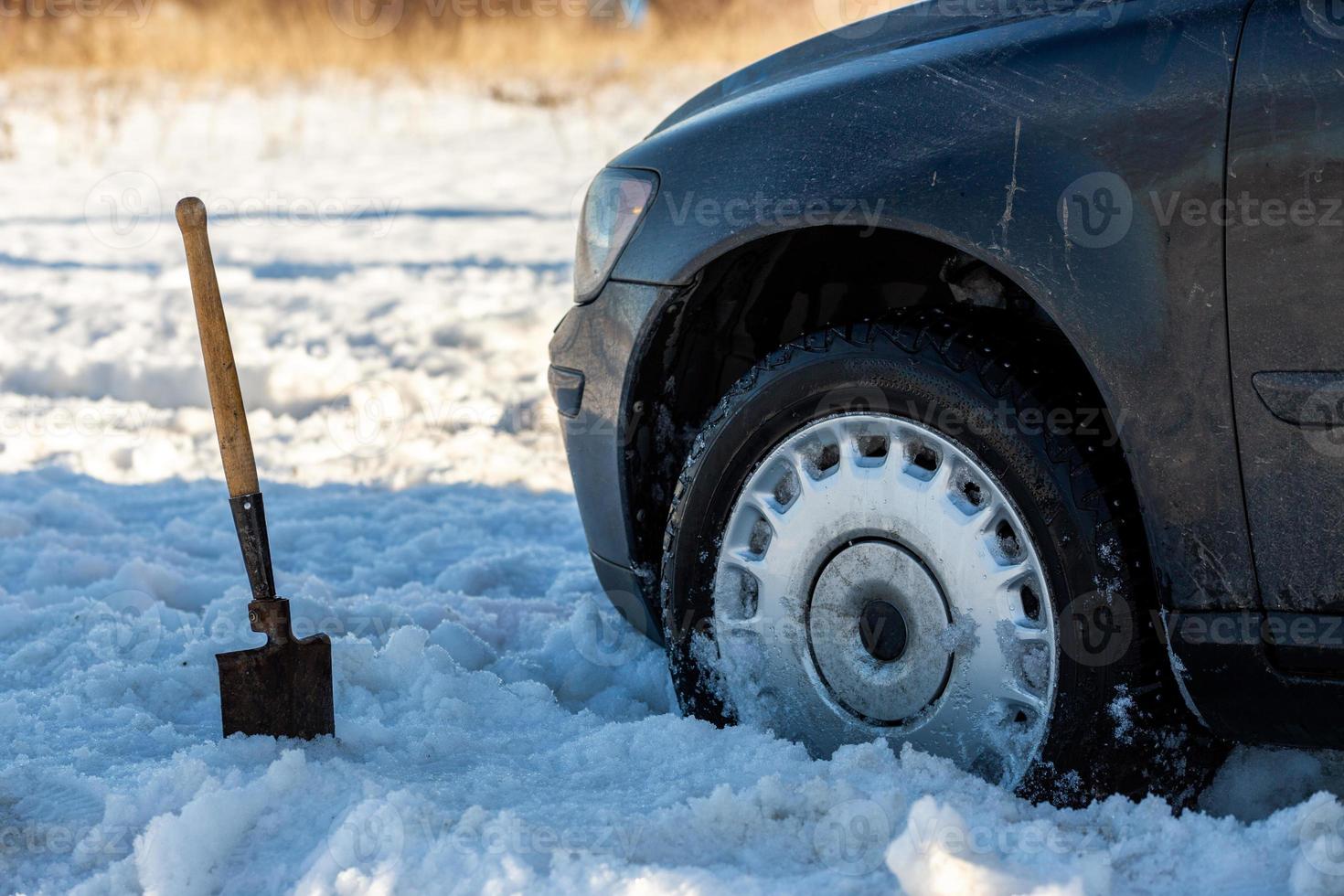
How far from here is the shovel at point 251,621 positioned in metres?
2.42

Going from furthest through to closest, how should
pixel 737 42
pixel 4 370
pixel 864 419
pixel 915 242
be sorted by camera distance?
pixel 737 42 → pixel 4 370 → pixel 915 242 → pixel 864 419

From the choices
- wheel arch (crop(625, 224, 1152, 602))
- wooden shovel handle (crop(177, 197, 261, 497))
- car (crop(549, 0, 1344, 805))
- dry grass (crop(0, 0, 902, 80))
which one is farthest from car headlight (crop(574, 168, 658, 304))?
dry grass (crop(0, 0, 902, 80))

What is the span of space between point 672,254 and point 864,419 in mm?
534

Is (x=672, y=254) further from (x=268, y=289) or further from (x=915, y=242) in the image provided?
(x=268, y=289)

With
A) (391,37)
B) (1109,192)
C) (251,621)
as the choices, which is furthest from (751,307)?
(391,37)

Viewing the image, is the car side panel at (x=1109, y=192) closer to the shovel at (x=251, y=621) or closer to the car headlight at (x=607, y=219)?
the car headlight at (x=607, y=219)

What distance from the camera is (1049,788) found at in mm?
2059

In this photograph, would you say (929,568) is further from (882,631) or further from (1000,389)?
(1000,389)

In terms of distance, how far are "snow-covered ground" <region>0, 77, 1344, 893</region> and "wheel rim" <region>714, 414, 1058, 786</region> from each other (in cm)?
10

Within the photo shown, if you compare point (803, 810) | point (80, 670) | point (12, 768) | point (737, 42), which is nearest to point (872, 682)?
point (803, 810)

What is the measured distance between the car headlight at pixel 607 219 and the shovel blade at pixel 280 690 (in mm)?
924

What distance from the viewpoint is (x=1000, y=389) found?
82.7 inches

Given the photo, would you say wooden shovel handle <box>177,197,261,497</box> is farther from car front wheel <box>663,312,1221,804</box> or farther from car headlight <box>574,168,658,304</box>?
car front wheel <box>663,312,1221,804</box>

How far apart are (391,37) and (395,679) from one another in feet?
54.0
